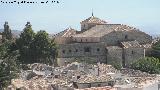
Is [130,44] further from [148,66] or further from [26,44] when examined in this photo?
[26,44]

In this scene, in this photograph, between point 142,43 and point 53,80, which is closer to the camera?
point 53,80

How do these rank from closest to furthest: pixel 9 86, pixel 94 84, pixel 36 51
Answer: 1. pixel 94 84
2. pixel 9 86
3. pixel 36 51

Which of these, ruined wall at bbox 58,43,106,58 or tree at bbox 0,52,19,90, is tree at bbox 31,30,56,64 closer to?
ruined wall at bbox 58,43,106,58

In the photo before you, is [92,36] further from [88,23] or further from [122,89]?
[122,89]

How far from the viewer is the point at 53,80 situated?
39.1 metres

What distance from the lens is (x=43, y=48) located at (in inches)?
2195

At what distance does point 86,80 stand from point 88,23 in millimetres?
27480

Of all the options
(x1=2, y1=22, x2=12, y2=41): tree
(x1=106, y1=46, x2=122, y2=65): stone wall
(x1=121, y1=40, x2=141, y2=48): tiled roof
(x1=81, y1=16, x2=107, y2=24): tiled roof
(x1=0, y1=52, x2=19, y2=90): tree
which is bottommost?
(x1=0, y1=52, x2=19, y2=90): tree

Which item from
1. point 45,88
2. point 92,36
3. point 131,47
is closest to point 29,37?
point 92,36

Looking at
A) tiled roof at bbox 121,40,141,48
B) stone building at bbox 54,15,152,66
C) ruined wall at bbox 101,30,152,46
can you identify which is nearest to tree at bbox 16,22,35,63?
stone building at bbox 54,15,152,66

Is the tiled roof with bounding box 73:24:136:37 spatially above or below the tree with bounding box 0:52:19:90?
above

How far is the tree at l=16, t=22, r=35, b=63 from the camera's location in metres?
55.2

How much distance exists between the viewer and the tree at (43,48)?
55.5 m

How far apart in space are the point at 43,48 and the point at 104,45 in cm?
675
